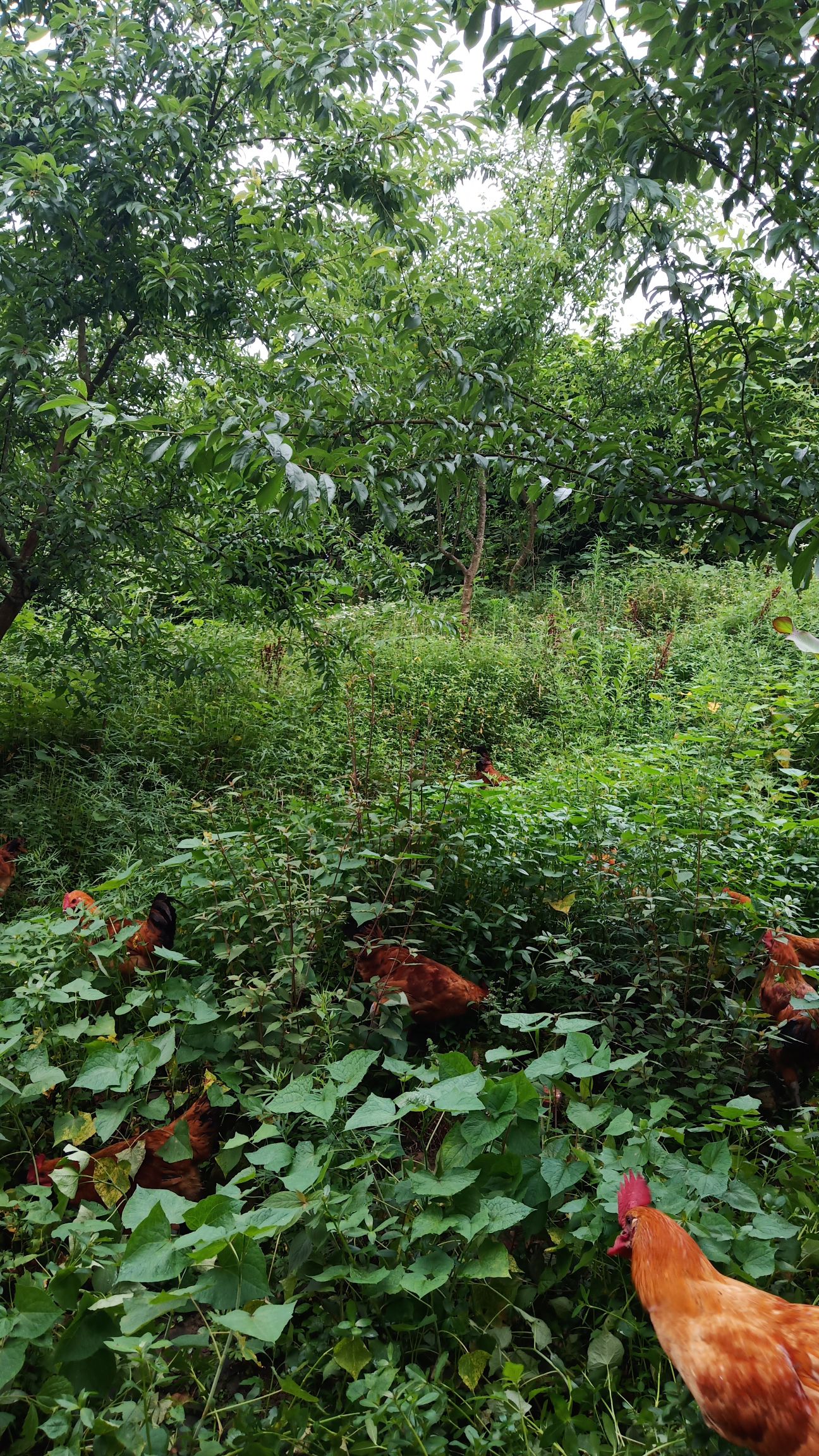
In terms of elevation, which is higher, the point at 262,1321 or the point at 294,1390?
the point at 262,1321

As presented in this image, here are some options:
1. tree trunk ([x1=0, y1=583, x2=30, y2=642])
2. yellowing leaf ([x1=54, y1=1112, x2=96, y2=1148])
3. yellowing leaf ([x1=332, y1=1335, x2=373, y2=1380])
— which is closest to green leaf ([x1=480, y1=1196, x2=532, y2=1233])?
yellowing leaf ([x1=332, y1=1335, x2=373, y2=1380])

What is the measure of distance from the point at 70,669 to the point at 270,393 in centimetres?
210

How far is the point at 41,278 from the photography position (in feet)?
10.4

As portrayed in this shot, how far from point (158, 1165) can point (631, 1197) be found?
1076 millimetres

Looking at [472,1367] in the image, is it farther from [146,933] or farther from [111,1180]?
[146,933]

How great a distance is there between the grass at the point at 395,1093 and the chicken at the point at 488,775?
0.17 m

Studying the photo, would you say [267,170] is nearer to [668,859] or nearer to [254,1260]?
[668,859]

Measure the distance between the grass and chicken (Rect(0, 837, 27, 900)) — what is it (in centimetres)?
11

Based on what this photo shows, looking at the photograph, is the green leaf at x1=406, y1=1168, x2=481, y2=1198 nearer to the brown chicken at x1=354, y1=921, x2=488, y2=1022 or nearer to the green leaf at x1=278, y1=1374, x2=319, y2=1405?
the green leaf at x1=278, y1=1374, x2=319, y2=1405

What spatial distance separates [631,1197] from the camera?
150cm

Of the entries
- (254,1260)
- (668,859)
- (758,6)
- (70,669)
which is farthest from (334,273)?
(254,1260)

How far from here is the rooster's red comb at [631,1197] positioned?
4.89ft

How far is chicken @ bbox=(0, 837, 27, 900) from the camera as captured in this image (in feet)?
10.0

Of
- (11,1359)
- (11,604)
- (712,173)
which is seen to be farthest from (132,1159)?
(11,604)
